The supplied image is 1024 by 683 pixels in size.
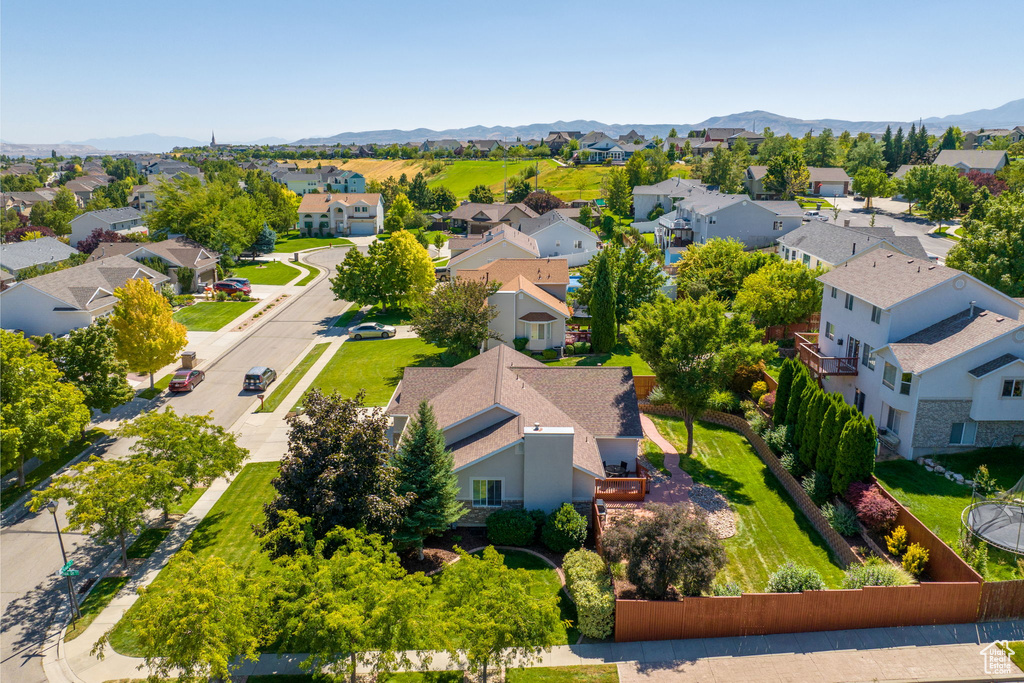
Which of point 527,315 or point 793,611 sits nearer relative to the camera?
point 793,611

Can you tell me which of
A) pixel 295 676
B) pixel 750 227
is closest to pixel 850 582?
pixel 295 676

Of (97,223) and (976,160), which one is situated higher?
(976,160)

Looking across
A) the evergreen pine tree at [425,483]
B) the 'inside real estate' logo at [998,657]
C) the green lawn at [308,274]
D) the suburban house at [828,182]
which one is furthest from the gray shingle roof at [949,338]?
the suburban house at [828,182]

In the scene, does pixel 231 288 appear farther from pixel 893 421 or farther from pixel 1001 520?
pixel 1001 520

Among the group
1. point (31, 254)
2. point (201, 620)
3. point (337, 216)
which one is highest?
point (337, 216)

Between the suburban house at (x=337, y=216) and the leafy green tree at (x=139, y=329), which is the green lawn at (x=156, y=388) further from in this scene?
the suburban house at (x=337, y=216)

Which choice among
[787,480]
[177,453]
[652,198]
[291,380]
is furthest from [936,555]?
[652,198]
